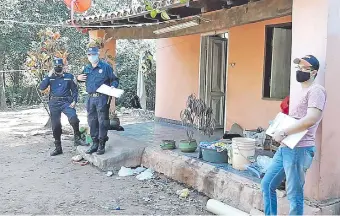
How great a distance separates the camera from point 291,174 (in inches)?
131

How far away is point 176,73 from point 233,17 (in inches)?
165

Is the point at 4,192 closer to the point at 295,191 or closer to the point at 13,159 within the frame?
the point at 13,159

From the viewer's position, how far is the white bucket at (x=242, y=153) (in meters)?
5.11

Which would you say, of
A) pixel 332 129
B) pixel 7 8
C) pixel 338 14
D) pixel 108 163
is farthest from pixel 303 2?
pixel 7 8

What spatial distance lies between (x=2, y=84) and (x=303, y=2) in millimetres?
15037

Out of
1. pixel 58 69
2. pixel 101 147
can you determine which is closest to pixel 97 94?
pixel 101 147

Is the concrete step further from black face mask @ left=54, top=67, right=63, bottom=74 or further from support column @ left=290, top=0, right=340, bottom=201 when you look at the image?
support column @ left=290, top=0, right=340, bottom=201

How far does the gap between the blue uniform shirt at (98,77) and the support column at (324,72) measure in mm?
3521

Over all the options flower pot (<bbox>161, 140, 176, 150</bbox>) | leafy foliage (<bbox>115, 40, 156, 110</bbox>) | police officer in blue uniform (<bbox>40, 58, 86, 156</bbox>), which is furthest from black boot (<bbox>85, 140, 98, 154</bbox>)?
leafy foliage (<bbox>115, 40, 156, 110</bbox>)

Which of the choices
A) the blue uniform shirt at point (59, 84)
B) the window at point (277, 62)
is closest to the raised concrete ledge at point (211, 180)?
the blue uniform shirt at point (59, 84)

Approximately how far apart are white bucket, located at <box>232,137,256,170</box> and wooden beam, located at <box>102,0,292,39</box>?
1.84 metres

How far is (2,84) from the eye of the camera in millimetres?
16250

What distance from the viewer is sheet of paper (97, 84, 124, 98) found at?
6214 mm

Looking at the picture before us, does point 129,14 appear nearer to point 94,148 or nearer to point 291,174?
point 94,148
